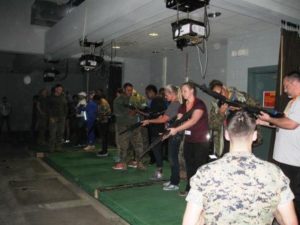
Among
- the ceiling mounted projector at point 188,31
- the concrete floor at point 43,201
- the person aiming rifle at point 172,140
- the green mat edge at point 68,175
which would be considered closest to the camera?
the concrete floor at point 43,201

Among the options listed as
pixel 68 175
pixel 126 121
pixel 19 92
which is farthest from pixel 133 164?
pixel 19 92

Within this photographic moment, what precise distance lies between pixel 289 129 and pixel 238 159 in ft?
5.28

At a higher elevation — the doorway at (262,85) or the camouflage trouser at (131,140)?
the doorway at (262,85)

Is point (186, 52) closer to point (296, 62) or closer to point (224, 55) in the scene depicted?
point (224, 55)

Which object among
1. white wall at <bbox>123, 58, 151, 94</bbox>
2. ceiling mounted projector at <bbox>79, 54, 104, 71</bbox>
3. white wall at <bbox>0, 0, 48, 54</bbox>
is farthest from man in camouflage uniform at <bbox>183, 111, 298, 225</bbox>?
white wall at <bbox>123, 58, 151, 94</bbox>

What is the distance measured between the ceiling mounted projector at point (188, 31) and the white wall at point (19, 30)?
5988mm

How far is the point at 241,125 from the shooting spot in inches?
55.3

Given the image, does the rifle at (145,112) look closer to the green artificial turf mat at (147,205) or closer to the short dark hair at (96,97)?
the green artificial turf mat at (147,205)

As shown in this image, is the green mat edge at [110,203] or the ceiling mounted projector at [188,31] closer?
the green mat edge at [110,203]

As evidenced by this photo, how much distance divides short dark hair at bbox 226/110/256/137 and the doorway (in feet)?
14.7

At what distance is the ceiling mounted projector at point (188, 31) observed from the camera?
388cm

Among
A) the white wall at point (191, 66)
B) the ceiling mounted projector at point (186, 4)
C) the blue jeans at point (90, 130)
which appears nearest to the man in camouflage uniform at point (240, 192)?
the ceiling mounted projector at point (186, 4)

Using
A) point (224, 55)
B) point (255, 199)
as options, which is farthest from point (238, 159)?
point (224, 55)

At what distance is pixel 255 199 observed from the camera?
1320 mm
